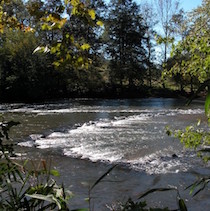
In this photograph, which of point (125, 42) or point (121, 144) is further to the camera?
point (125, 42)

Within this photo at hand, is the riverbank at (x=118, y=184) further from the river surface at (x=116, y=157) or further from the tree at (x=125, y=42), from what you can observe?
the tree at (x=125, y=42)

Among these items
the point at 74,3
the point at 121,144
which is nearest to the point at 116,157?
the point at 121,144

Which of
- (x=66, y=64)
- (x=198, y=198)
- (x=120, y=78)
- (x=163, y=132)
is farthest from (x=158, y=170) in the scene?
(x=120, y=78)

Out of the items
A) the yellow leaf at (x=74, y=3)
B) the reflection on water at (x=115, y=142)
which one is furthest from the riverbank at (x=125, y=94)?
the yellow leaf at (x=74, y=3)

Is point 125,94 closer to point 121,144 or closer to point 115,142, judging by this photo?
point 115,142

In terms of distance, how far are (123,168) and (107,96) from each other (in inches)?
1122

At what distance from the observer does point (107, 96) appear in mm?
36094

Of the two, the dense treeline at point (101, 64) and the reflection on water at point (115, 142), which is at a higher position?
the dense treeline at point (101, 64)

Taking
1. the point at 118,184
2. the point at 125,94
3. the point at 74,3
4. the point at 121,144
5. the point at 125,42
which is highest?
the point at 125,42

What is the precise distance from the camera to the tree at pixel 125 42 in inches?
1521

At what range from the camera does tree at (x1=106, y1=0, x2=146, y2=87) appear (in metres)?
38.6

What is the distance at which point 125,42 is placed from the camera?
39.6 metres

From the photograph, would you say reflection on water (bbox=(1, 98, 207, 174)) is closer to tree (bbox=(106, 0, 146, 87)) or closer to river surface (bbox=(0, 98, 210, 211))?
river surface (bbox=(0, 98, 210, 211))

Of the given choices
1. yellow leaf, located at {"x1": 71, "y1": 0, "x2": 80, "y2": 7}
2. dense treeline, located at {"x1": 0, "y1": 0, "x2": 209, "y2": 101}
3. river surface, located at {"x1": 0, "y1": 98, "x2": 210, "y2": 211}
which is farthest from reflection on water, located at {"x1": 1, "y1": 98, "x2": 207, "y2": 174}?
dense treeline, located at {"x1": 0, "y1": 0, "x2": 209, "y2": 101}
